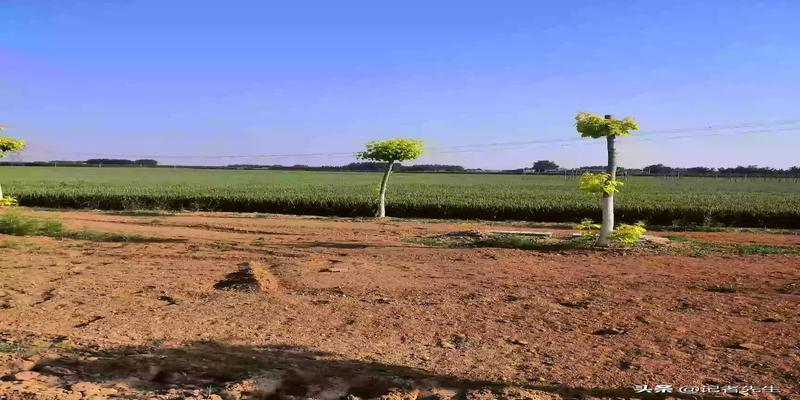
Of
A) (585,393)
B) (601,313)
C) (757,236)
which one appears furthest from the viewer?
(757,236)

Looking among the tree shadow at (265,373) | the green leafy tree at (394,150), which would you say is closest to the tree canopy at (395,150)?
the green leafy tree at (394,150)

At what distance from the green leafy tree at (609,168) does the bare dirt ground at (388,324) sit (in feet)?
4.95

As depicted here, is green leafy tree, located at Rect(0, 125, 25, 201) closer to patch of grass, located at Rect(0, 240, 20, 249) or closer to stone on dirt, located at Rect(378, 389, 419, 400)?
patch of grass, located at Rect(0, 240, 20, 249)

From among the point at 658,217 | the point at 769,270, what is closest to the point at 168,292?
the point at 769,270

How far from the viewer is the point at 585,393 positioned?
164 inches

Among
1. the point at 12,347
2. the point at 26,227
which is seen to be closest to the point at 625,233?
the point at 12,347

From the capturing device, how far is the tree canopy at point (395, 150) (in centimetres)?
2047

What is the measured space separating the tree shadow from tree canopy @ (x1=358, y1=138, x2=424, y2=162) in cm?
1556

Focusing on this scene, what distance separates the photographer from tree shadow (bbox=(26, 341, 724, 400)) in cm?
418

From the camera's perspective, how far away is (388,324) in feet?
20.1

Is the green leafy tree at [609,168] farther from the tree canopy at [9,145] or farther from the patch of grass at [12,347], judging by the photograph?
the tree canopy at [9,145]

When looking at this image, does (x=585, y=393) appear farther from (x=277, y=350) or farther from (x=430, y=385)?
(x=277, y=350)

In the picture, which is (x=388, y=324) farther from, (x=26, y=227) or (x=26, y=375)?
(x=26, y=227)

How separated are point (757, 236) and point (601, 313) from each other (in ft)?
41.3
